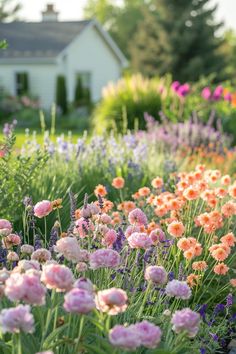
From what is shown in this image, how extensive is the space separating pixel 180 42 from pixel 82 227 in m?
34.0

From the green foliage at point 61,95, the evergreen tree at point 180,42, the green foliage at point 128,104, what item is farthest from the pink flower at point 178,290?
the evergreen tree at point 180,42

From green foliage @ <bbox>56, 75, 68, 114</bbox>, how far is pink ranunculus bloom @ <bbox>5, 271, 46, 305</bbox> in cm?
2685

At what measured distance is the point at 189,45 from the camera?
121 feet

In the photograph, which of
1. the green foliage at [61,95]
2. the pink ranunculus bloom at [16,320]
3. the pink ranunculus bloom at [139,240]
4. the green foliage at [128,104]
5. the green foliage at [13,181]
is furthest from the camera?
the green foliage at [61,95]

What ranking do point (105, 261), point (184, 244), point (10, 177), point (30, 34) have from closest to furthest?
point (105, 261) < point (184, 244) < point (10, 177) < point (30, 34)

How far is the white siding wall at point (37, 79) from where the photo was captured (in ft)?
104

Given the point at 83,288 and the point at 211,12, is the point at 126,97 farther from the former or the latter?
the point at 211,12

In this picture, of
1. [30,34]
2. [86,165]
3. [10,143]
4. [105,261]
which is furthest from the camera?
[30,34]

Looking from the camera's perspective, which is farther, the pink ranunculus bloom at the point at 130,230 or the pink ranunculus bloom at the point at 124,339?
the pink ranunculus bloom at the point at 130,230

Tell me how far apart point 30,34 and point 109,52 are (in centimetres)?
443

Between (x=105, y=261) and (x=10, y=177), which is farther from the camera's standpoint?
(x=10, y=177)

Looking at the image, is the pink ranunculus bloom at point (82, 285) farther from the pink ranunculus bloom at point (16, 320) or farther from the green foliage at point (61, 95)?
the green foliage at point (61, 95)

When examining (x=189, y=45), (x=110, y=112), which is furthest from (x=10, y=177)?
(x=189, y=45)

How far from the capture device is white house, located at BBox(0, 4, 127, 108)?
3158 centimetres
